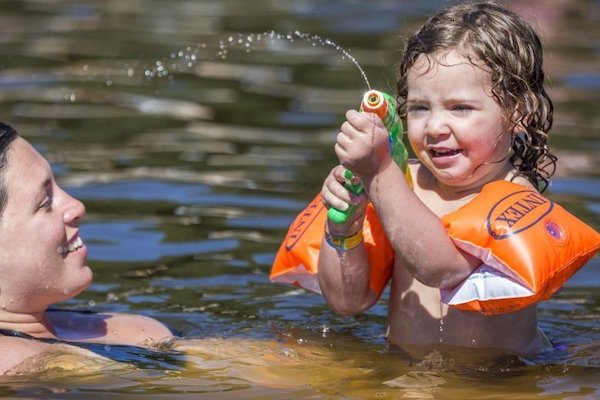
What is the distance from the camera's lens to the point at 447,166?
4.87 meters

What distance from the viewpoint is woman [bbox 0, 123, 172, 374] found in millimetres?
4785

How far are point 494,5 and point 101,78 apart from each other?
7.04 meters

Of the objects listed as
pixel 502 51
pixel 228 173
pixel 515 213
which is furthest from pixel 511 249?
pixel 228 173

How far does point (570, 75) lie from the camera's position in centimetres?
1166

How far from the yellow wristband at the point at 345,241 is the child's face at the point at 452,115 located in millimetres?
379

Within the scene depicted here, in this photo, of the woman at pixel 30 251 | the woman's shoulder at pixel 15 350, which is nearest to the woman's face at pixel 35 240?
the woman at pixel 30 251

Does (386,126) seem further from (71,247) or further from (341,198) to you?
(71,247)

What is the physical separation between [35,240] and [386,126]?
4.50 feet

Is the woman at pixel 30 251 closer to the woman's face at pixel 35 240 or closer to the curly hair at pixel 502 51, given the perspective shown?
the woman's face at pixel 35 240

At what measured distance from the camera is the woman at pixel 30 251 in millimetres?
4785

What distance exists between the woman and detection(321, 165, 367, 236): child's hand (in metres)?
0.97

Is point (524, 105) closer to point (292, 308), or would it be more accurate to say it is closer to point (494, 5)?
point (494, 5)

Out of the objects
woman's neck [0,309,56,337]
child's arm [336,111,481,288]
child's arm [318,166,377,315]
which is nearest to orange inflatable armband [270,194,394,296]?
child's arm [318,166,377,315]

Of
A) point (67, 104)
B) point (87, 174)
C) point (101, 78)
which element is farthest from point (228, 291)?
point (101, 78)
